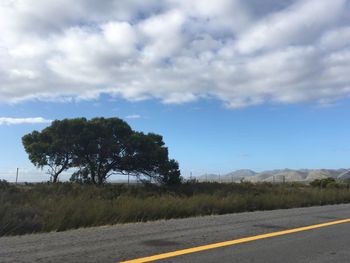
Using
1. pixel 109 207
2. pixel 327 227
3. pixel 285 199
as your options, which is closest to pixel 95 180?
pixel 285 199

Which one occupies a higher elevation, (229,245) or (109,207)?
(109,207)

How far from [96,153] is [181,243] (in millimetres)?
38881

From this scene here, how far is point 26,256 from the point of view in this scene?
24.1 feet

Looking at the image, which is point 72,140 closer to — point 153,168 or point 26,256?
point 153,168

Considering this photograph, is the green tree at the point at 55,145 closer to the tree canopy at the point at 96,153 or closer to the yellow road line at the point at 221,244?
the tree canopy at the point at 96,153

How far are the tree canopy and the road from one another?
1374 inches

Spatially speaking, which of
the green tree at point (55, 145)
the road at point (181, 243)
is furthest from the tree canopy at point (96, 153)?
the road at point (181, 243)

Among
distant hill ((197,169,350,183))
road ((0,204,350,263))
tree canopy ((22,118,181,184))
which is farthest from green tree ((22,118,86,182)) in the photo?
road ((0,204,350,263))

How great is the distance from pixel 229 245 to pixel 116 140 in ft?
131

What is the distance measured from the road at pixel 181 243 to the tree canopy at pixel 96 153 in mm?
34902

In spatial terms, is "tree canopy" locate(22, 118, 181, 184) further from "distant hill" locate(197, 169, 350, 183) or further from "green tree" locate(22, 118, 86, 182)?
"distant hill" locate(197, 169, 350, 183)

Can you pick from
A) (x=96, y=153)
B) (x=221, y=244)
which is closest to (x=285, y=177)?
(x=96, y=153)

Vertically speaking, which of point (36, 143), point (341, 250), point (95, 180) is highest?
point (36, 143)

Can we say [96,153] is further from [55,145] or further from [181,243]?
[181,243]
